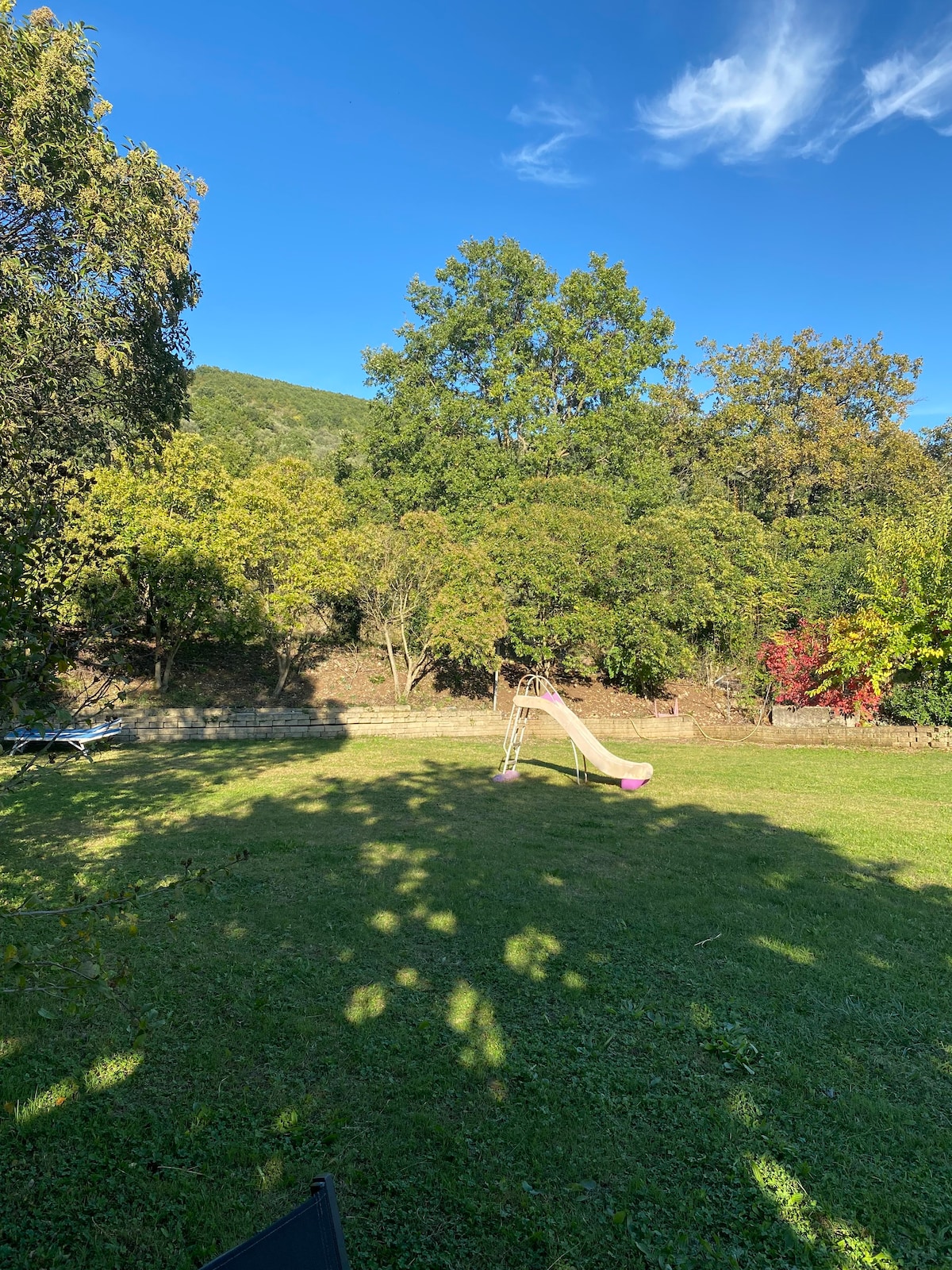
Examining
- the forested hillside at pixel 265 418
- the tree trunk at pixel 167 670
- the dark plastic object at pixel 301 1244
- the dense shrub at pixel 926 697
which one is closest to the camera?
the dark plastic object at pixel 301 1244

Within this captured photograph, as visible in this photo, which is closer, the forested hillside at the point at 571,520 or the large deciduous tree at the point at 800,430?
the forested hillside at the point at 571,520

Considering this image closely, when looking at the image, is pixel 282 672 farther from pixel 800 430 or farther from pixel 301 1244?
pixel 800 430

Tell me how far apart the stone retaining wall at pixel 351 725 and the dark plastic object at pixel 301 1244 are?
43.0 feet

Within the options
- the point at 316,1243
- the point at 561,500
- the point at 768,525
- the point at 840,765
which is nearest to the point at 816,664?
the point at 840,765

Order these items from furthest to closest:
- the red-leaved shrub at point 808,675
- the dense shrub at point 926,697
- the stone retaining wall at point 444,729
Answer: the red-leaved shrub at point 808,675
the dense shrub at point 926,697
the stone retaining wall at point 444,729

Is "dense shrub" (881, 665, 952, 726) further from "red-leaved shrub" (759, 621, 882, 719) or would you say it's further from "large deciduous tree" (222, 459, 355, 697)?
"large deciduous tree" (222, 459, 355, 697)

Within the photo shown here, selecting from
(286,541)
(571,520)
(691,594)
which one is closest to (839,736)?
(691,594)

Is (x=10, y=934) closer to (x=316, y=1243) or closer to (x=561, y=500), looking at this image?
(x=316, y=1243)

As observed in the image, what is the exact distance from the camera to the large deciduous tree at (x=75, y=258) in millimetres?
9602

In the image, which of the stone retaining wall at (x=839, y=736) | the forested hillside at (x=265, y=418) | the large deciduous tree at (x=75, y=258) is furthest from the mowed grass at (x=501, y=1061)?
the forested hillside at (x=265, y=418)

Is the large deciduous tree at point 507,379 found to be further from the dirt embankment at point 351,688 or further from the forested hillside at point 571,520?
the dirt embankment at point 351,688

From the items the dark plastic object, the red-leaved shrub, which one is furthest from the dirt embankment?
the dark plastic object

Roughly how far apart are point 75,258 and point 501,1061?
38.9ft

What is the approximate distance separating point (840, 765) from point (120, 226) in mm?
14747
